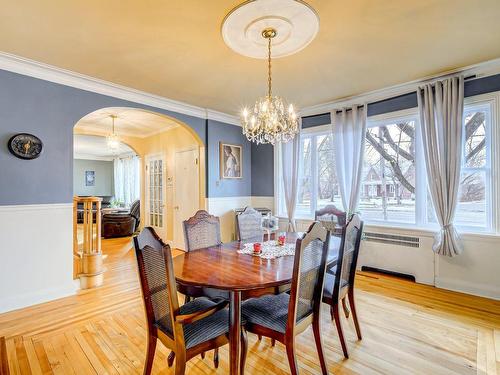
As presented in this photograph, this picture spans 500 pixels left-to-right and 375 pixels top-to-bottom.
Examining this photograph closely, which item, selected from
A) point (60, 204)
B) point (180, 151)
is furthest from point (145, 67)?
point (180, 151)

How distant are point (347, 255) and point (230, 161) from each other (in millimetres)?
3302

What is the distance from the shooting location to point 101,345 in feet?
6.93

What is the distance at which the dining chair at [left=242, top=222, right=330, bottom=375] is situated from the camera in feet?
4.87

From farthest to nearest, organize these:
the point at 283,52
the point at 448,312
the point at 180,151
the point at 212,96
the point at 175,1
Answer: the point at 180,151
the point at 212,96
the point at 448,312
the point at 283,52
the point at 175,1

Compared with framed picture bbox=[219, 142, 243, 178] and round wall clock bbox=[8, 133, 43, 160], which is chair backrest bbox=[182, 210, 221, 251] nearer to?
round wall clock bbox=[8, 133, 43, 160]

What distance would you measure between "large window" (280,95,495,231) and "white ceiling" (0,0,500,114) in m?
0.67

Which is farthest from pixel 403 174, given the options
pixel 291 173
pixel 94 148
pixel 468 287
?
pixel 94 148

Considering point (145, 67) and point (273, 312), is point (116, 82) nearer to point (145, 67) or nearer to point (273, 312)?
point (145, 67)

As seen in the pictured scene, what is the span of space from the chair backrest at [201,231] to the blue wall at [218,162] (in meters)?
2.06

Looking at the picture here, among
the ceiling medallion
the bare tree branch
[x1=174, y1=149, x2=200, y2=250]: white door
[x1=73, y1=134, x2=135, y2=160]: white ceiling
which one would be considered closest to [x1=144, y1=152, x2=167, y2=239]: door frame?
[x1=174, y1=149, x2=200, y2=250]: white door

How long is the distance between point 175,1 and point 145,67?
1.22 m

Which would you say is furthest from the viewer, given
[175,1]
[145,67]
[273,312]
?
→ [145,67]

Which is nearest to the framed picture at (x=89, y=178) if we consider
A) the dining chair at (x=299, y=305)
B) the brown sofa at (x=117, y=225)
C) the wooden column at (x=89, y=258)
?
the brown sofa at (x=117, y=225)

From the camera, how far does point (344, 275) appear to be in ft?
6.90
